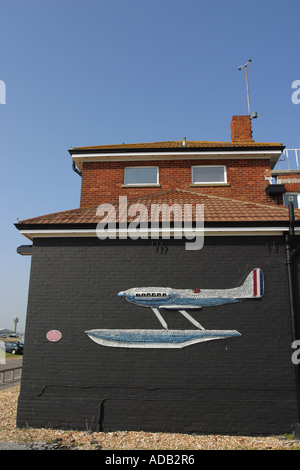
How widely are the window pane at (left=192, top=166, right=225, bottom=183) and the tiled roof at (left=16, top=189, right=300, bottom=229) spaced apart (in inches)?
53.4

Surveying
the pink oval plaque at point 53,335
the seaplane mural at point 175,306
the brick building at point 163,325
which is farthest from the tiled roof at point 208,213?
the pink oval plaque at point 53,335

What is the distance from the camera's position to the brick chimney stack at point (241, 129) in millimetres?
13633

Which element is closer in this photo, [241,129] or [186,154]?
[186,154]

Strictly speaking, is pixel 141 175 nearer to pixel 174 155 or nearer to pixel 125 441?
pixel 174 155

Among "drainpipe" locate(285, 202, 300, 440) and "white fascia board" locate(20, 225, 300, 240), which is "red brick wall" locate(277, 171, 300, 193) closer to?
"drainpipe" locate(285, 202, 300, 440)

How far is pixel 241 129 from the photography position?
13688 millimetres

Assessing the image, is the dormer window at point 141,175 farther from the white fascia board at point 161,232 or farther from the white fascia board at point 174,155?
the white fascia board at point 161,232

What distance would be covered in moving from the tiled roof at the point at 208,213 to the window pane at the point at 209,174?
1357 millimetres

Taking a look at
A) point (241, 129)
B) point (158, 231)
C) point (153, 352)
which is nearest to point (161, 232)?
point (158, 231)

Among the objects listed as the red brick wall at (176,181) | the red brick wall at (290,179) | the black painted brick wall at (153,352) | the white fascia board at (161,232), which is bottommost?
the black painted brick wall at (153,352)

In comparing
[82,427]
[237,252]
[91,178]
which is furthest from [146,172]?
[82,427]

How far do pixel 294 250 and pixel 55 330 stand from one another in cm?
553

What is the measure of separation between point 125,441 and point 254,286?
404 centimetres
